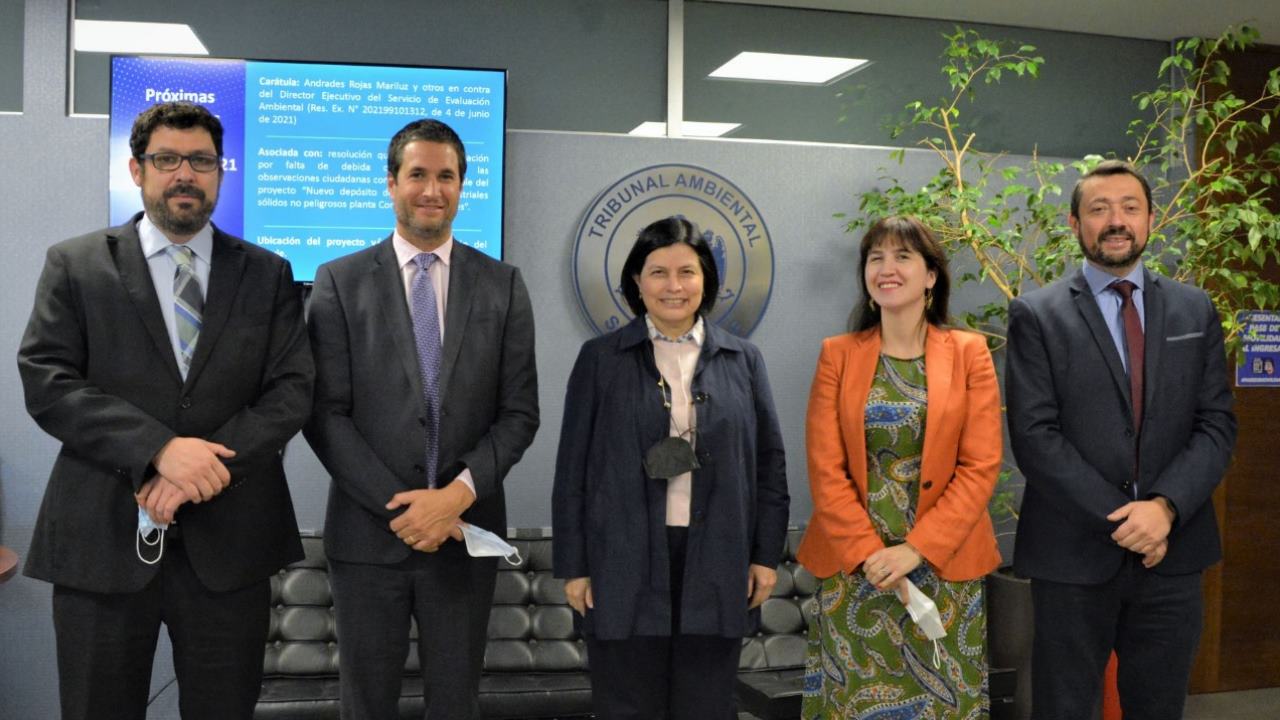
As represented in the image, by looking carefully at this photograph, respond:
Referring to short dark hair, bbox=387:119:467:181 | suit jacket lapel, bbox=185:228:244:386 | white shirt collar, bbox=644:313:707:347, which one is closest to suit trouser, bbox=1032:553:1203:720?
white shirt collar, bbox=644:313:707:347

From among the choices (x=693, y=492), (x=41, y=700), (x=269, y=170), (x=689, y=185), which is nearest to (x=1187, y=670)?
(x=693, y=492)

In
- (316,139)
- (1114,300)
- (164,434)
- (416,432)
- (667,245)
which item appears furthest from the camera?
(316,139)

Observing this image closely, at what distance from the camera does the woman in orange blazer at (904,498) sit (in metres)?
2.52

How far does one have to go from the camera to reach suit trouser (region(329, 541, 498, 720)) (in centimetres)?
237

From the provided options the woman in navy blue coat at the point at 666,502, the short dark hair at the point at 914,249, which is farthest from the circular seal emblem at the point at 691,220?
the woman in navy blue coat at the point at 666,502

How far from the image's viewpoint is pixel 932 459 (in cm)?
252

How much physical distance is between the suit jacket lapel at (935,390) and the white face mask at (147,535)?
1718 millimetres

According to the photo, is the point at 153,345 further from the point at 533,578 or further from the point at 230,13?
the point at 230,13

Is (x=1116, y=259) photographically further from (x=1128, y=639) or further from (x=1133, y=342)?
(x=1128, y=639)

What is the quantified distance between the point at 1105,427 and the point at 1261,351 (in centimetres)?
269

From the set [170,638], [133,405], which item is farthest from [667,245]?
[170,638]

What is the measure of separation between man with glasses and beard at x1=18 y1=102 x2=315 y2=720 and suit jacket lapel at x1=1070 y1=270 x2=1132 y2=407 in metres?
1.87

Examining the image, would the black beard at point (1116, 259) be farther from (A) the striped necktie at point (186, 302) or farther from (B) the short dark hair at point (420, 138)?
(A) the striped necktie at point (186, 302)

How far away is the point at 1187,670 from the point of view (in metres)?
2.58
